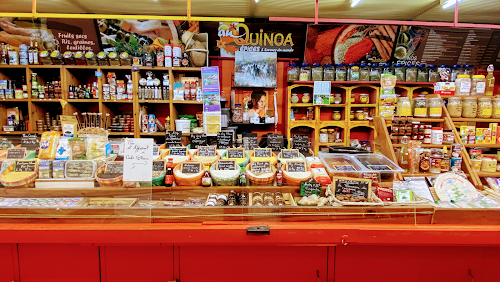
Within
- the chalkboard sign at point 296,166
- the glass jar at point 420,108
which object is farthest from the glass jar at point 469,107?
the chalkboard sign at point 296,166

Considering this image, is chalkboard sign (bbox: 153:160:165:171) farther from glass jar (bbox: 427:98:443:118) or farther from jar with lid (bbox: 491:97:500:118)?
jar with lid (bbox: 491:97:500:118)

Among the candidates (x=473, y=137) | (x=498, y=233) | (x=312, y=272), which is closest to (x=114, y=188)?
(x=312, y=272)

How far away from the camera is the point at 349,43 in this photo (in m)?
4.80

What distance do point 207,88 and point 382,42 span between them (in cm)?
335

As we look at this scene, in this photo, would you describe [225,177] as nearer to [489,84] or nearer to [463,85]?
[463,85]

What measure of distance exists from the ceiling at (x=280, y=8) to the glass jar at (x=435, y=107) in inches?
82.2

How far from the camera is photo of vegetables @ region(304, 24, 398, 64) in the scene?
4707mm

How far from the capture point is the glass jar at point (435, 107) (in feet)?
8.73

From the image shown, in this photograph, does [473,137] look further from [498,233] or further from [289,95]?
[289,95]

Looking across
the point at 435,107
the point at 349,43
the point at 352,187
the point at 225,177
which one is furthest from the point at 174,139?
the point at 349,43

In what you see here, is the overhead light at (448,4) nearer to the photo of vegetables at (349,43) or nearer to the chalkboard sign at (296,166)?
the photo of vegetables at (349,43)

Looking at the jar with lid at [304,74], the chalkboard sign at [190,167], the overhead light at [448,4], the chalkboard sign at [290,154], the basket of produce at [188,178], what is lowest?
the basket of produce at [188,178]

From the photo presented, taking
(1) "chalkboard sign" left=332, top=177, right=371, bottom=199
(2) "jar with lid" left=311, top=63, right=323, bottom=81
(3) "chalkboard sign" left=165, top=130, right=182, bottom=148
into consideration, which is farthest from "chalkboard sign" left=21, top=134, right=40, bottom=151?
(2) "jar with lid" left=311, top=63, right=323, bottom=81

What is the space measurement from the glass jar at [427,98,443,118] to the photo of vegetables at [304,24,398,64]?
2484 millimetres
